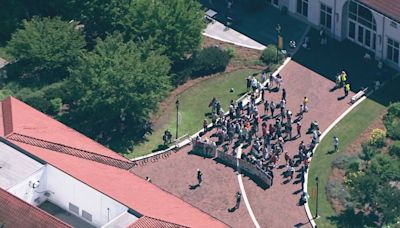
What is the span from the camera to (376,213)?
105938mm

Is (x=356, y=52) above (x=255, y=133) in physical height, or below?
above

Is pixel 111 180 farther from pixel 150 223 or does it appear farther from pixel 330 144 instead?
pixel 330 144

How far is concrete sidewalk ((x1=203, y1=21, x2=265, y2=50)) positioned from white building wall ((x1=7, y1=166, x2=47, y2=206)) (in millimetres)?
37000

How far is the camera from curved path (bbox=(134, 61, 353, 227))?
351 ft

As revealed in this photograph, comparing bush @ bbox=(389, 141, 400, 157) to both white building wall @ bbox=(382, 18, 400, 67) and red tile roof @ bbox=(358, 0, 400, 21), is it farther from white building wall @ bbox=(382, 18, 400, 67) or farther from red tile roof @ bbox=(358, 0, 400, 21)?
red tile roof @ bbox=(358, 0, 400, 21)

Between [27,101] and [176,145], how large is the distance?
45.6ft

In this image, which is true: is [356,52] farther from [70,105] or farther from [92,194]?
[92,194]

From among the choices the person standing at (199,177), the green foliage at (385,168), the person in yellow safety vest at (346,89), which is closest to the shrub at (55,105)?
the person standing at (199,177)

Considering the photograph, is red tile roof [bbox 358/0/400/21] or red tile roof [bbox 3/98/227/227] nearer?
red tile roof [bbox 3/98/227/227]

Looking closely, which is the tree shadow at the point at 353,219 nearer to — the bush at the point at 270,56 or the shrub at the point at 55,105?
the bush at the point at 270,56

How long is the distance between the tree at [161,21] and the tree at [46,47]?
4011mm

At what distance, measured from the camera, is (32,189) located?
3780 inches

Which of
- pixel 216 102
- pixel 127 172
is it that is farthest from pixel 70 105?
pixel 127 172

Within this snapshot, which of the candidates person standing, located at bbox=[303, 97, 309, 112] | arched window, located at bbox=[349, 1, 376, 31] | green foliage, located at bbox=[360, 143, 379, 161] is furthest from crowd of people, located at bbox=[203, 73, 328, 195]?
arched window, located at bbox=[349, 1, 376, 31]
